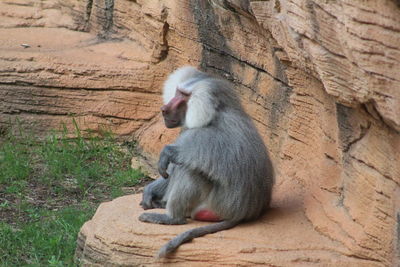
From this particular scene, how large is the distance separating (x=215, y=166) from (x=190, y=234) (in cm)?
47

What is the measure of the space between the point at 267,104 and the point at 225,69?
0.79 metres

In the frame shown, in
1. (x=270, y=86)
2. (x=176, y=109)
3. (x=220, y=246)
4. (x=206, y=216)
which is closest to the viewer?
(x=220, y=246)

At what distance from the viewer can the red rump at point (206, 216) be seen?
19.1 ft

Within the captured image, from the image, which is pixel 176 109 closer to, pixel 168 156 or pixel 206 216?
pixel 168 156

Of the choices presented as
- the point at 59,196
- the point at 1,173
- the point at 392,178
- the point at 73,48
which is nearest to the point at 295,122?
the point at 392,178

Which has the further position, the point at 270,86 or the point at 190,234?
the point at 270,86

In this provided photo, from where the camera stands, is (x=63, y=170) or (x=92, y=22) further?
(x=92, y=22)

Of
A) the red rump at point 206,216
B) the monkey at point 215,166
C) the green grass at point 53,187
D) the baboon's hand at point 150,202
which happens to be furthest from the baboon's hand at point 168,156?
the green grass at point 53,187

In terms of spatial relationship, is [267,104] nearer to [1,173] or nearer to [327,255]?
[327,255]

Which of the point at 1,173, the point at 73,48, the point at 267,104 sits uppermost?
the point at 267,104

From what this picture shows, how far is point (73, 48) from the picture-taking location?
959cm

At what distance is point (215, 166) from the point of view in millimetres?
5688

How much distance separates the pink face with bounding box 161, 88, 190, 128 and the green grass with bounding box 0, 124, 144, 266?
1231mm

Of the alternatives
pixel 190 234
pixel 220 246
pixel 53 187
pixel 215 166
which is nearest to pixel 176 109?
pixel 215 166
